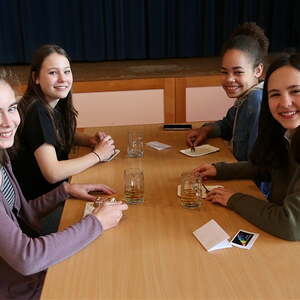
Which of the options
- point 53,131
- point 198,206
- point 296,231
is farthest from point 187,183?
point 53,131

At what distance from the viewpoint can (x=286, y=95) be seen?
4.79 ft

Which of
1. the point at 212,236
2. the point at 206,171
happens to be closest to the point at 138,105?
the point at 206,171

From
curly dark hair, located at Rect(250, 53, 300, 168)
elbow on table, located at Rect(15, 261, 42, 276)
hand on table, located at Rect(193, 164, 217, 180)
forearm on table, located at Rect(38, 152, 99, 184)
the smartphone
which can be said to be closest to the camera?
elbow on table, located at Rect(15, 261, 42, 276)

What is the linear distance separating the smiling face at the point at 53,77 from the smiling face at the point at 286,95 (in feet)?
3.41

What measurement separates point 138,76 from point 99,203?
133 inches

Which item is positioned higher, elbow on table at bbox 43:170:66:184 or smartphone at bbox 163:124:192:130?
smartphone at bbox 163:124:192:130

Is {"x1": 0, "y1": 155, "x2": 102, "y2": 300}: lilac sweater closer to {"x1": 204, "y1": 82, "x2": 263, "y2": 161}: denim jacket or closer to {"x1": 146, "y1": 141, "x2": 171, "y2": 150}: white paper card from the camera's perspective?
{"x1": 146, "y1": 141, "x2": 171, "y2": 150}: white paper card

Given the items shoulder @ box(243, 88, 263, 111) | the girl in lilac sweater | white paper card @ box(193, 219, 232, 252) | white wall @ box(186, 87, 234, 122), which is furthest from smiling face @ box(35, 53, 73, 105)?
white wall @ box(186, 87, 234, 122)

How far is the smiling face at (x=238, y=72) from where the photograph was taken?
2137 mm

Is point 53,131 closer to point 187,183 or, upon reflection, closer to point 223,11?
point 187,183

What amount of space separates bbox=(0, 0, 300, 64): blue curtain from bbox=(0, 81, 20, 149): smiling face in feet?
13.9

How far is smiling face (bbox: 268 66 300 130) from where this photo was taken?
4.73 ft

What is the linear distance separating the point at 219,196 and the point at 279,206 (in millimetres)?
233

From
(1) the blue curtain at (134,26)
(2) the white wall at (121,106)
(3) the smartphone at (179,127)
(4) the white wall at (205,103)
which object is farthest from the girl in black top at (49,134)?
(1) the blue curtain at (134,26)
